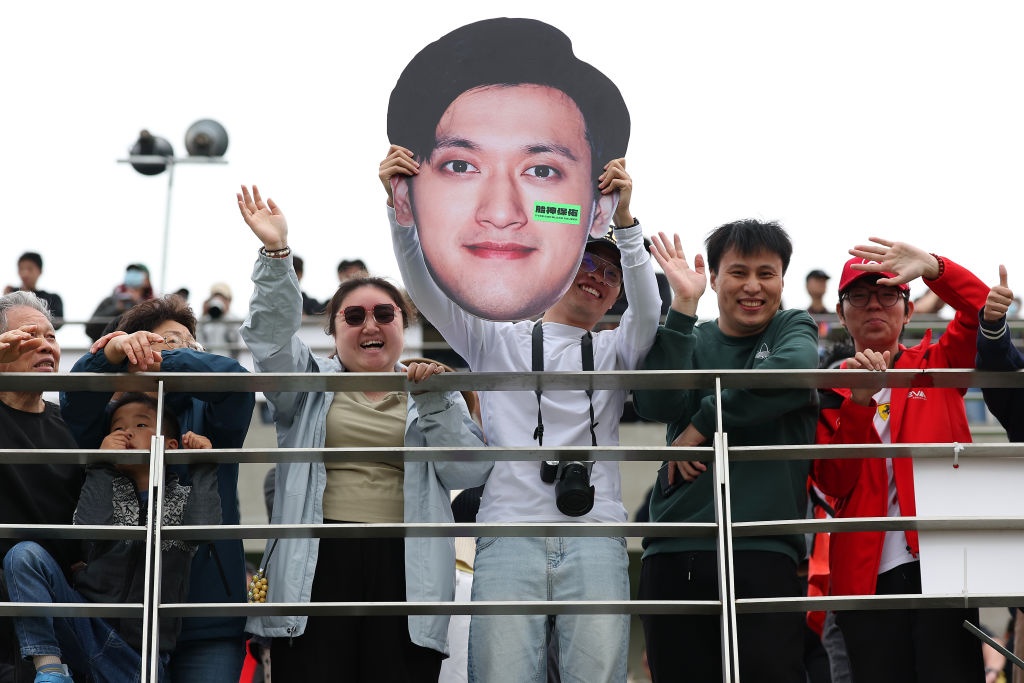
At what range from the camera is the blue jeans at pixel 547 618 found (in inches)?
179

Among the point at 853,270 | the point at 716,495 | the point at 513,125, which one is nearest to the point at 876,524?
the point at 716,495

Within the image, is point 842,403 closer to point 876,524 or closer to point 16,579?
point 876,524

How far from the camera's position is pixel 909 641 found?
190 inches

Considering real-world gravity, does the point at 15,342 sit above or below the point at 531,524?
above

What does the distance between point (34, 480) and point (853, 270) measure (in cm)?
313

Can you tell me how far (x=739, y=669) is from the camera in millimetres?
4707

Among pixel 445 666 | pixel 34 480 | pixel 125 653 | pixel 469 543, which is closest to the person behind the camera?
pixel 125 653

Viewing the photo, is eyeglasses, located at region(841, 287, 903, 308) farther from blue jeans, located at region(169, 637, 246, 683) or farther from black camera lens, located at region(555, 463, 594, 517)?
blue jeans, located at region(169, 637, 246, 683)

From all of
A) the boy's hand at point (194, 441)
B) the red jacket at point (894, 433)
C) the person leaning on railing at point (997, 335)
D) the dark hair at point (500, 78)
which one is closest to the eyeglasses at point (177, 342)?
the boy's hand at point (194, 441)

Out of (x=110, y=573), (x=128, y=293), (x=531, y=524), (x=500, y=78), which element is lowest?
(x=110, y=573)

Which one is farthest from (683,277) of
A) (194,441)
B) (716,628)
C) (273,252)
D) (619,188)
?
(194,441)

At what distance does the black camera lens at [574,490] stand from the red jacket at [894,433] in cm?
99

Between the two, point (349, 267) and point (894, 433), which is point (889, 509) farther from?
point (349, 267)

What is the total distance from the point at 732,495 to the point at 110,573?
2.14 metres
